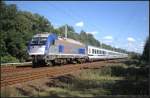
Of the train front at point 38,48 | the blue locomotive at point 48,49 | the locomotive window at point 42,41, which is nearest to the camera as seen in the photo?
the train front at point 38,48

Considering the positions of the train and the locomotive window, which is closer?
the train

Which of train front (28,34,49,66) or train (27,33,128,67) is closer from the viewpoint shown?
train front (28,34,49,66)

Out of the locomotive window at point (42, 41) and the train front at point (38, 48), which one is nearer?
the train front at point (38, 48)

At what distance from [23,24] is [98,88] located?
1491 inches

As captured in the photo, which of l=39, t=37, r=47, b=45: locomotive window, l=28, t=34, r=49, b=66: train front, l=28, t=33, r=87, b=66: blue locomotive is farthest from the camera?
l=39, t=37, r=47, b=45: locomotive window

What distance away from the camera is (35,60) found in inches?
1160

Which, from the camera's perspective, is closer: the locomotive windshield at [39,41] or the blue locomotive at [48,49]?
the blue locomotive at [48,49]

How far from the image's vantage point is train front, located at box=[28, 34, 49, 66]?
96.2 ft

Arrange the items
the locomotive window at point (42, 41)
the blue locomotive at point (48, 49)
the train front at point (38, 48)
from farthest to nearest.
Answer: the locomotive window at point (42, 41) < the blue locomotive at point (48, 49) < the train front at point (38, 48)

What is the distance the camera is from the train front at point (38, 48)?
96.2ft

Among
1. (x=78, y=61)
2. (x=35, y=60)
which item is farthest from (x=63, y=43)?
(x=78, y=61)

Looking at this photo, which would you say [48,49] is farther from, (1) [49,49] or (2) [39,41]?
(2) [39,41]

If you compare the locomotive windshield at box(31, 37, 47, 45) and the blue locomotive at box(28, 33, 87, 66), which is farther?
the locomotive windshield at box(31, 37, 47, 45)

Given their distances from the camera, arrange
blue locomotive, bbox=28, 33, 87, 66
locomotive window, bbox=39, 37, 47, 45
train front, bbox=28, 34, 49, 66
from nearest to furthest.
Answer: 1. train front, bbox=28, 34, 49, 66
2. blue locomotive, bbox=28, 33, 87, 66
3. locomotive window, bbox=39, 37, 47, 45
